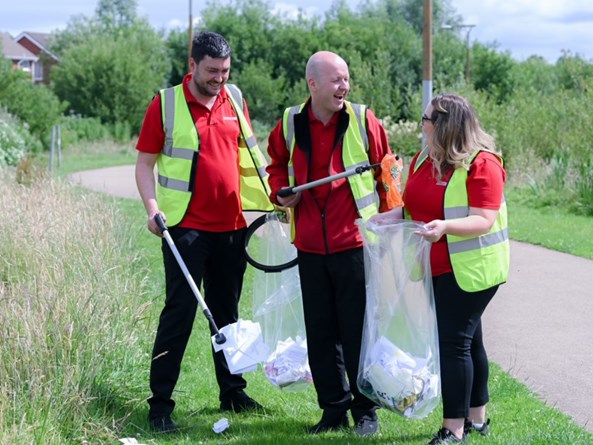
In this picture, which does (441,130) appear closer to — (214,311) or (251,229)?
(251,229)

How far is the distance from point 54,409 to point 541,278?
250 inches

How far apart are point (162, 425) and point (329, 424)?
0.93 meters

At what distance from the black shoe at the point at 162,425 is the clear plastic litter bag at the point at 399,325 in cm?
118

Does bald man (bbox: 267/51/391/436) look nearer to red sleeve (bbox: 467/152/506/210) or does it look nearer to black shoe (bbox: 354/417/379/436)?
black shoe (bbox: 354/417/379/436)

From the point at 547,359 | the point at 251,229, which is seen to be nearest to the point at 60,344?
the point at 251,229

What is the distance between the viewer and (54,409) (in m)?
4.72

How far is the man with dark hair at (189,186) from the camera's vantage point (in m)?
Answer: 5.29

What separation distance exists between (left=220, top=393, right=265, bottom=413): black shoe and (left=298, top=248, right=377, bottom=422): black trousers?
56cm

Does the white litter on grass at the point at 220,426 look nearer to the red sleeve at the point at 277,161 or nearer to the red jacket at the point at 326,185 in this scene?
the red jacket at the point at 326,185

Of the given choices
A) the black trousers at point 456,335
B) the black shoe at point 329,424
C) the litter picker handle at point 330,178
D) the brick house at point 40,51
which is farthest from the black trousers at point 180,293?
the brick house at point 40,51

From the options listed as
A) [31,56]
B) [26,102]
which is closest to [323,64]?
[26,102]

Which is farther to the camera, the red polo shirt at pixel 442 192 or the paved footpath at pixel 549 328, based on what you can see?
the paved footpath at pixel 549 328

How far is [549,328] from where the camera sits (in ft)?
25.2

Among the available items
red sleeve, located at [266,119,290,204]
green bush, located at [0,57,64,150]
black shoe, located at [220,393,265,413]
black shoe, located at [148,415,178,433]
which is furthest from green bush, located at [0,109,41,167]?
red sleeve, located at [266,119,290,204]
